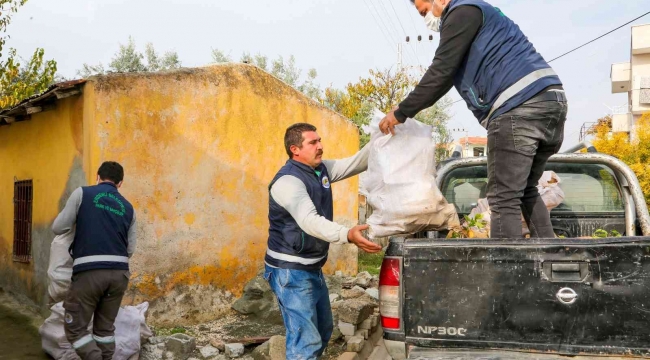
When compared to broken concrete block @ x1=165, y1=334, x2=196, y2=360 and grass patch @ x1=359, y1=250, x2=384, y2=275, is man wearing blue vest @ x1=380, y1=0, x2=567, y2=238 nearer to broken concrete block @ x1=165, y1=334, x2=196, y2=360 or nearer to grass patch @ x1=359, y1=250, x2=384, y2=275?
broken concrete block @ x1=165, y1=334, x2=196, y2=360

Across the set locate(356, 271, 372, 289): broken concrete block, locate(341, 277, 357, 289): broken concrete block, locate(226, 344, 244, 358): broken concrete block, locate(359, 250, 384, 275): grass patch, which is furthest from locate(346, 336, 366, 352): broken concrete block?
locate(359, 250, 384, 275): grass patch

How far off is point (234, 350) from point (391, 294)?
327 cm

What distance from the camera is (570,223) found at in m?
4.75

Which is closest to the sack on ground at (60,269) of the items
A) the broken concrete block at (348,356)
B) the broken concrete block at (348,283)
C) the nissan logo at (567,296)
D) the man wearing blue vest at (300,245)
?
the man wearing blue vest at (300,245)

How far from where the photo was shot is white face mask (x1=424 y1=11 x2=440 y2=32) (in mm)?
3373

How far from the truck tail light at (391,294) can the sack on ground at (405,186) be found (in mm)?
398

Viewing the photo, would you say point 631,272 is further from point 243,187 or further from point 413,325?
point 243,187

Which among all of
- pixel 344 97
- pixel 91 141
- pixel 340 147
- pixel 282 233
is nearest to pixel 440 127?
pixel 344 97

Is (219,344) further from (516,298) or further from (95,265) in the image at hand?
(516,298)

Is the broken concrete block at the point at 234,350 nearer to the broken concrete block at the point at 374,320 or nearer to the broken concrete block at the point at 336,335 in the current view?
the broken concrete block at the point at 336,335

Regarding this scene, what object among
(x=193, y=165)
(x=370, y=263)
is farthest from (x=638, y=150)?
(x=193, y=165)

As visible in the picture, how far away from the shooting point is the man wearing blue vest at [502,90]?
3.01m

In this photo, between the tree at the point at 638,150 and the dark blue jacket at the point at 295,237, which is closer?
the dark blue jacket at the point at 295,237

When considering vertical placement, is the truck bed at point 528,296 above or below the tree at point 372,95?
below
